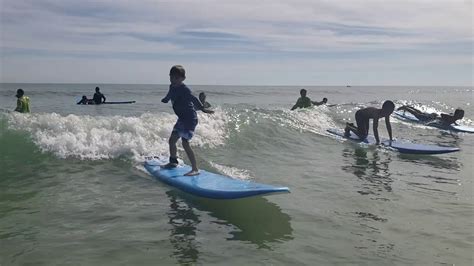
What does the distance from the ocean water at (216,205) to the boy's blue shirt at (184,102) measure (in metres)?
1.25

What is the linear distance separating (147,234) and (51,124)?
698 cm

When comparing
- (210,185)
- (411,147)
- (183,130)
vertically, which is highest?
(183,130)

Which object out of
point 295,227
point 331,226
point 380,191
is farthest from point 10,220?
point 380,191

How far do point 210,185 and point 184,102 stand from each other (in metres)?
1.59

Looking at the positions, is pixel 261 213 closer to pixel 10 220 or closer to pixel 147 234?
pixel 147 234

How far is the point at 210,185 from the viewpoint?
6.33 meters

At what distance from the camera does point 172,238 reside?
4805 mm

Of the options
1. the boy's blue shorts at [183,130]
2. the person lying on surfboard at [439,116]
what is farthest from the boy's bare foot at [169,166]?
the person lying on surfboard at [439,116]

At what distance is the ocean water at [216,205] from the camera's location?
4.49 m

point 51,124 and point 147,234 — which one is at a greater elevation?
point 51,124

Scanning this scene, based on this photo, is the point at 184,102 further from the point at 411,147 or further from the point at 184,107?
the point at 411,147

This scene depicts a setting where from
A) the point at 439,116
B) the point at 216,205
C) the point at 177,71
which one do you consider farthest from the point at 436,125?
the point at 216,205

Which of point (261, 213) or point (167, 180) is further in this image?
point (167, 180)

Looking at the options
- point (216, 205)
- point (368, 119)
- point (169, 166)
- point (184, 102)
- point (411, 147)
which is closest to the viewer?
point (216, 205)
